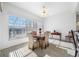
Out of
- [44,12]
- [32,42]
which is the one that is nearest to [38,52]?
[32,42]

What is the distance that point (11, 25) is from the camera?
14.0ft

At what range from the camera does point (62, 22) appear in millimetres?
4305

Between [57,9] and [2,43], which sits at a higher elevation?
[57,9]

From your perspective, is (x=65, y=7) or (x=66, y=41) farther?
(x=66, y=41)

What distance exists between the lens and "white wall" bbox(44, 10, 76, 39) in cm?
412

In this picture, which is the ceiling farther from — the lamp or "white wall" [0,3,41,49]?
"white wall" [0,3,41,49]

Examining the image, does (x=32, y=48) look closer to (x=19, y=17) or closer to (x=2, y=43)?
(x=2, y=43)

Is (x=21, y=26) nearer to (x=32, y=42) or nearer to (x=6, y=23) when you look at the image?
(x=6, y=23)

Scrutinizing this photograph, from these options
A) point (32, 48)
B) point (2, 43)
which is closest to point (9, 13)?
point (2, 43)

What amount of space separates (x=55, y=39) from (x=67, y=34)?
33.3 inches

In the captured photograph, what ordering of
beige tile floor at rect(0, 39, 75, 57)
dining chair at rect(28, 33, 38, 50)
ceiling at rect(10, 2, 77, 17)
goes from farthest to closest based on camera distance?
ceiling at rect(10, 2, 77, 17)
dining chair at rect(28, 33, 38, 50)
beige tile floor at rect(0, 39, 75, 57)

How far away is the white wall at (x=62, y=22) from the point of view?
13.5ft

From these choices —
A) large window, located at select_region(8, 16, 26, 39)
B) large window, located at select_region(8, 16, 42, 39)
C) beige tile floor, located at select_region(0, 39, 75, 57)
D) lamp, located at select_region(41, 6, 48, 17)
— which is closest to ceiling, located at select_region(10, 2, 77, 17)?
lamp, located at select_region(41, 6, 48, 17)

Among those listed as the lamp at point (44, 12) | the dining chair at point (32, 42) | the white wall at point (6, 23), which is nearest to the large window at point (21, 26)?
the white wall at point (6, 23)
